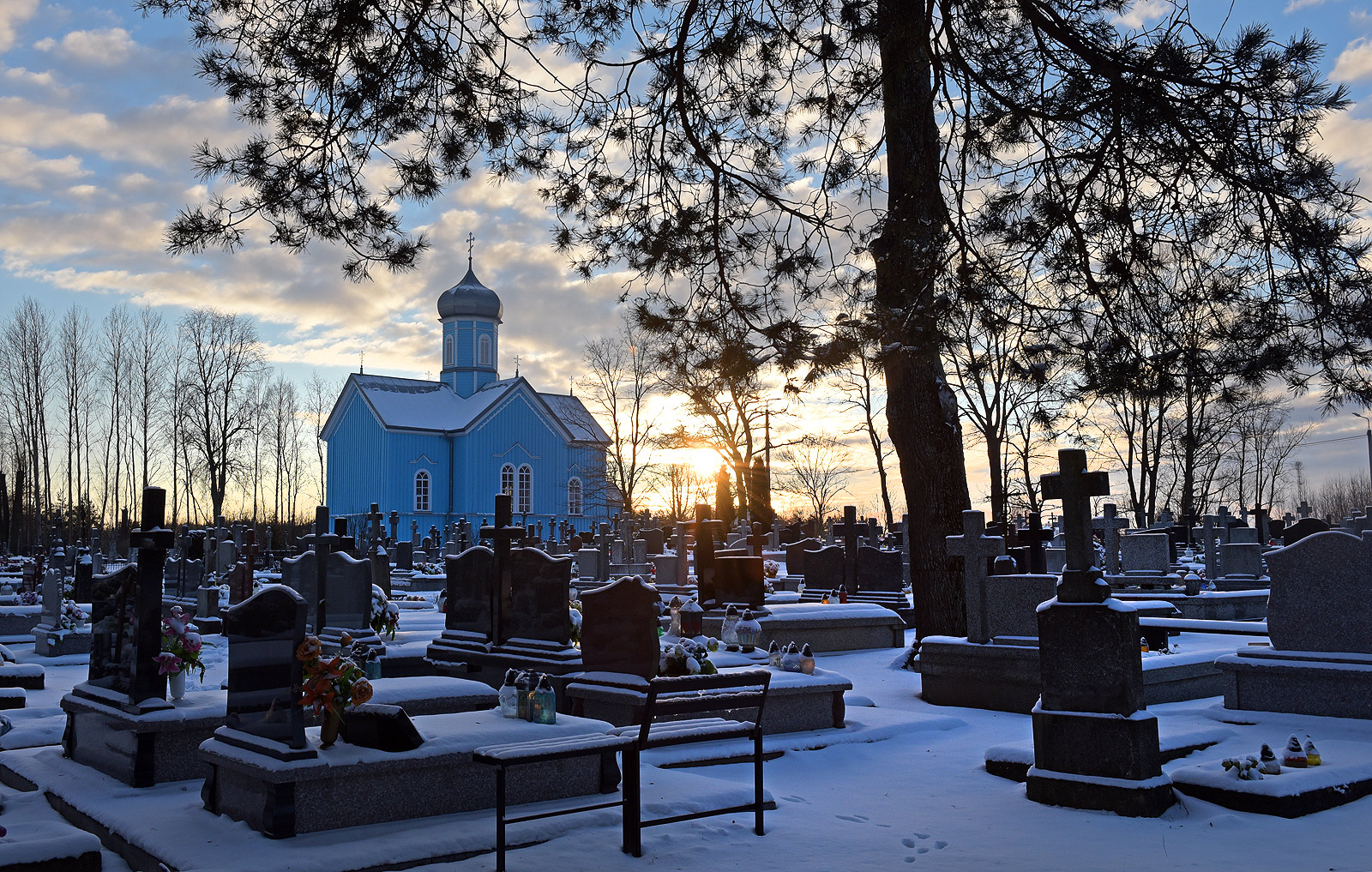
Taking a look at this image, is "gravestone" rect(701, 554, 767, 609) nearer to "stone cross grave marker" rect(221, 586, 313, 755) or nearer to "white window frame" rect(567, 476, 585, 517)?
"stone cross grave marker" rect(221, 586, 313, 755)

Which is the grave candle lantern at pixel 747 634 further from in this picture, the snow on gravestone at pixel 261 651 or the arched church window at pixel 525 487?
the arched church window at pixel 525 487

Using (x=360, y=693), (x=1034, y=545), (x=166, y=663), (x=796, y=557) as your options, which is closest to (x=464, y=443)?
(x=796, y=557)

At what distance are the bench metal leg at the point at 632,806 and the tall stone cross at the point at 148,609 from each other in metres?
3.57

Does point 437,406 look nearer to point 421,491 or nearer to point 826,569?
point 421,491

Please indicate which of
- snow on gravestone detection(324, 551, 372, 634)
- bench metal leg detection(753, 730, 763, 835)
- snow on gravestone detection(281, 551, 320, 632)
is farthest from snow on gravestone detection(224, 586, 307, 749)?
snow on gravestone detection(281, 551, 320, 632)

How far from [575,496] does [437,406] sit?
293 inches

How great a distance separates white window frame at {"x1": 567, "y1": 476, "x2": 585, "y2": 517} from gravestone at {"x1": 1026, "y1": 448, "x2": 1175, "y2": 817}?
40469 millimetres

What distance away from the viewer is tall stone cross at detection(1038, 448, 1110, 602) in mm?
6656

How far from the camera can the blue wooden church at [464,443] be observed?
42.8 m

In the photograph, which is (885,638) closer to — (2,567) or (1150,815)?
(1150,815)

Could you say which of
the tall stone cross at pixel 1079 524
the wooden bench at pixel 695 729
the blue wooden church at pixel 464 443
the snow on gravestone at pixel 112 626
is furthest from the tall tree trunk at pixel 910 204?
the blue wooden church at pixel 464 443

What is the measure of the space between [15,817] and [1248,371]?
7.73m

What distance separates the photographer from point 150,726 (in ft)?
21.8

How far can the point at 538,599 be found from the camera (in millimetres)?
10477
